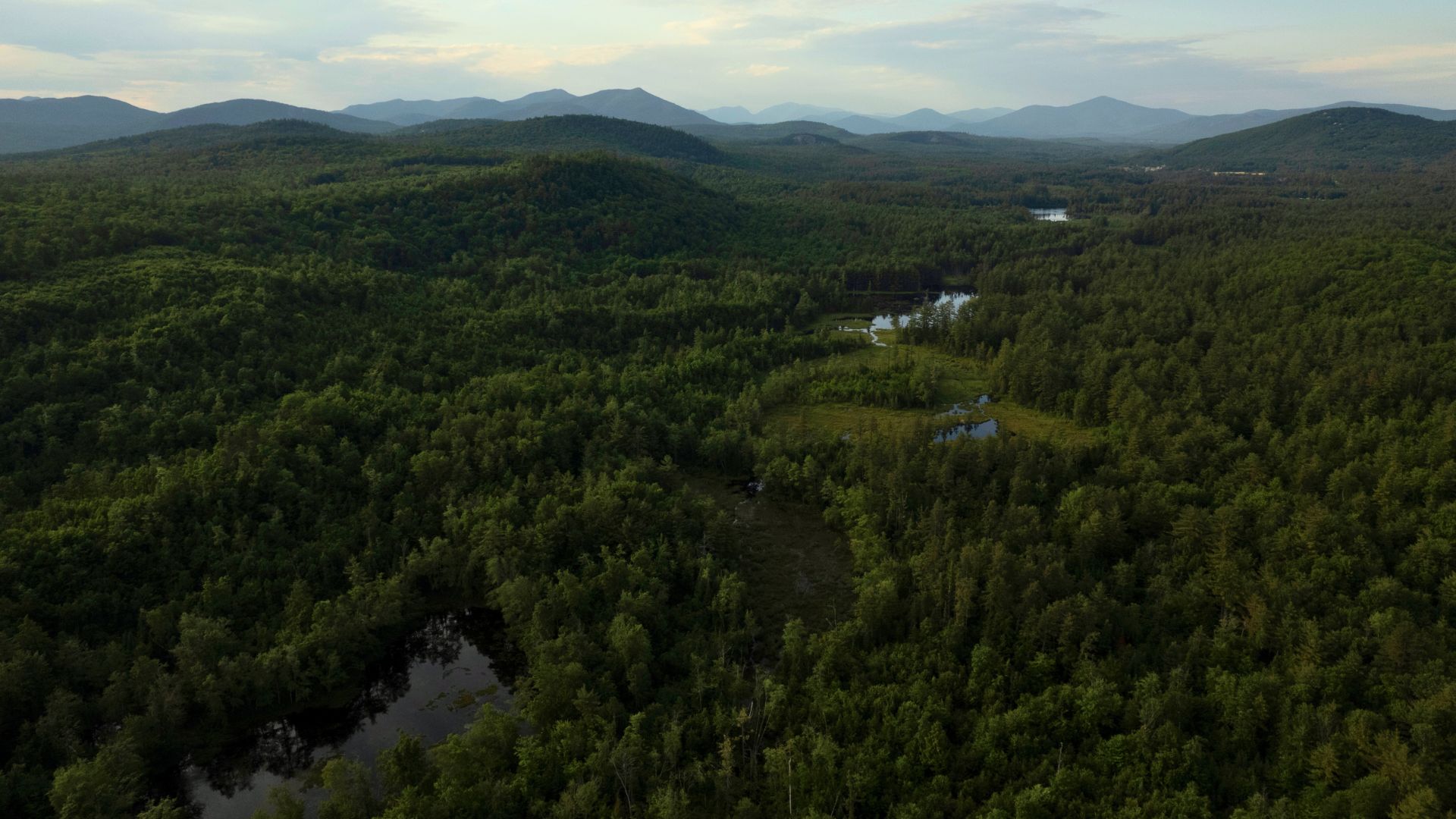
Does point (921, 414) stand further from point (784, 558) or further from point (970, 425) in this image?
point (784, 558)

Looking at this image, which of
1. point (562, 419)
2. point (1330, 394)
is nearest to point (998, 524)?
point (562, 419)

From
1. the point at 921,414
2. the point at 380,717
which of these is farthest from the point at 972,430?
the point at 380,717

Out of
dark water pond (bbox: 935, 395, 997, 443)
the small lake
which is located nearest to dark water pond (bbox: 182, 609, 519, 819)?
dark water pond (bbox: 935, 395, 997, 443)

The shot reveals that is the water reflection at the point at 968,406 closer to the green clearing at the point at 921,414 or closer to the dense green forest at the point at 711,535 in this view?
the green clearing at the point at 921,414

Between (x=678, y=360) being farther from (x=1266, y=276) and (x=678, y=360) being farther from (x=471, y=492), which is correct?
(x=1266, y=276)

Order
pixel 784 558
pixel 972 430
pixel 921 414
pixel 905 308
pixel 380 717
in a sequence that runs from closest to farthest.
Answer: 1. pixel 380 717
2. pixel 784 558
3. pixel 972 430
4. pixel 921 414
5. pixel 905 308

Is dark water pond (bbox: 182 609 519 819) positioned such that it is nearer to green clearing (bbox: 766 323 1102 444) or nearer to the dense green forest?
the dense green forest

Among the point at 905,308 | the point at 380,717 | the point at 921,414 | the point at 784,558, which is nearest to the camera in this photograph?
the point at 380,717
